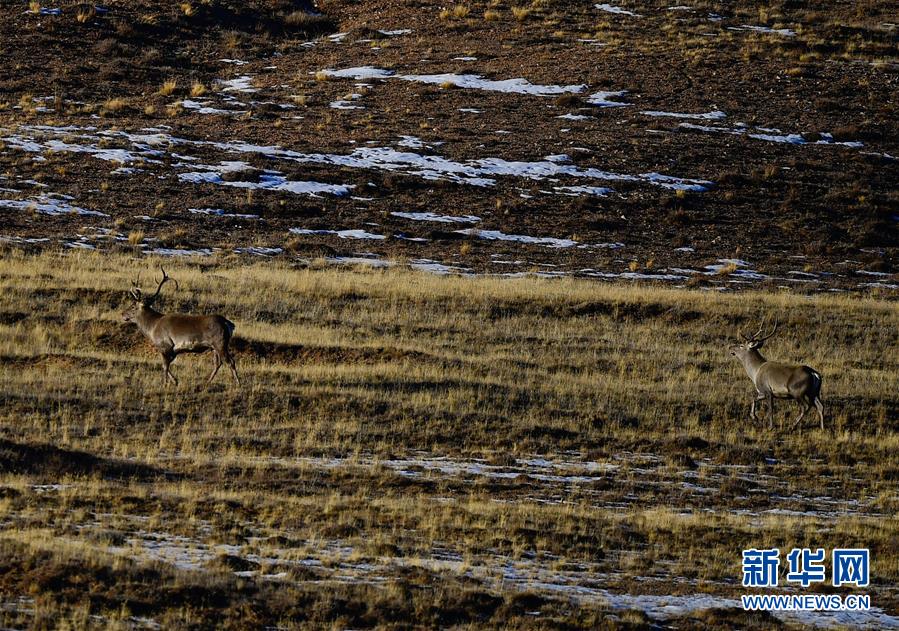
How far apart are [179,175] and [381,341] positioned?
20821mm

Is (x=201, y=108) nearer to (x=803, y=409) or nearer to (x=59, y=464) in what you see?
(x=803, y=409)

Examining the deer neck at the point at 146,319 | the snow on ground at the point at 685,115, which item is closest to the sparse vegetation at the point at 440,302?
the snow on ground at the point at 685,115

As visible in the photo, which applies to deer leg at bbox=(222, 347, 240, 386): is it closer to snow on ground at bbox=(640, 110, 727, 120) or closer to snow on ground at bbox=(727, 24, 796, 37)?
snow on ground at bbox=(640, 110, 727, 120)

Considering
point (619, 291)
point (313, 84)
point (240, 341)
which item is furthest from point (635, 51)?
point (240, 341)

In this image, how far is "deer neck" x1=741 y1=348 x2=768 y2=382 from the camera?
827 inches

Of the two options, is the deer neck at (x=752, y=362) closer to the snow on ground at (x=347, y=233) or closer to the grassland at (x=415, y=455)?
the grassland at (x=415, y=455)

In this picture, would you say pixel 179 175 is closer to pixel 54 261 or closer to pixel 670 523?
pixel 54 261

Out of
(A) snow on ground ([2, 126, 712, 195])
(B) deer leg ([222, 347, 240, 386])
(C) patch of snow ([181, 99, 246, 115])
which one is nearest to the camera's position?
(B) deer leg ([222, 347, 240, 386])

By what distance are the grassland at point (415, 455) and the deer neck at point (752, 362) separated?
0.55m

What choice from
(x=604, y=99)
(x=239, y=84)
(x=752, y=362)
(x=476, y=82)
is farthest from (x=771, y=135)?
(x=752, y=362)

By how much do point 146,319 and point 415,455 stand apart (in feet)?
21.4

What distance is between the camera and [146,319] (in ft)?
70.6

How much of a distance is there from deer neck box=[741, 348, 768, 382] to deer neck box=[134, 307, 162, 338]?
30.8ft

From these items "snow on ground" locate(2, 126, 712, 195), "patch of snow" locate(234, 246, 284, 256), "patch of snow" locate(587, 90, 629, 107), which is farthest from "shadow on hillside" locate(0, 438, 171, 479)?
"patch of snow" locate(587, 90, 629, 107)
